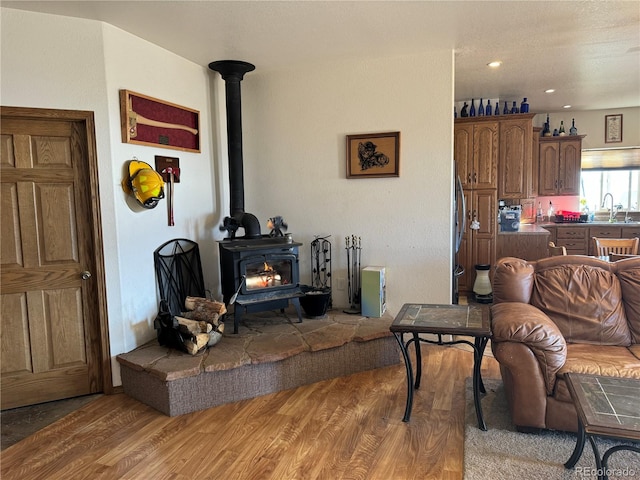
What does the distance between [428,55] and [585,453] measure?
10.3 feet

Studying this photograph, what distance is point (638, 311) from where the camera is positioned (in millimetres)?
2762

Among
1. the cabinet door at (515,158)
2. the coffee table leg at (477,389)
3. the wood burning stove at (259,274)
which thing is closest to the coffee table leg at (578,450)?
the coffee table leg at (477,389)

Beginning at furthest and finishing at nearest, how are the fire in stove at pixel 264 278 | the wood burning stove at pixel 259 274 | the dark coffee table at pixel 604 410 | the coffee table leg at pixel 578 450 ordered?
the fire in stove at pixel 264 278 → the wood burning stove at pixel 259 274 → the coffee table leg at pixel 578 450 → the dark coffee table at pixel 604 410

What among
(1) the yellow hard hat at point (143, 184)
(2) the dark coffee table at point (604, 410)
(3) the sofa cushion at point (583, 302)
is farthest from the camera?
(1) the yellow hard hat at point (143, 184)

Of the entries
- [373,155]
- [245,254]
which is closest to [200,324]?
[245,254]

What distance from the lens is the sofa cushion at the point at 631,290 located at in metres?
2.76

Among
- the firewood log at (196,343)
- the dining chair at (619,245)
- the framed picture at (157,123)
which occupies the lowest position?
the firewood log at (196,343)

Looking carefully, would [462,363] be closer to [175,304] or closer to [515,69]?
[175,304]

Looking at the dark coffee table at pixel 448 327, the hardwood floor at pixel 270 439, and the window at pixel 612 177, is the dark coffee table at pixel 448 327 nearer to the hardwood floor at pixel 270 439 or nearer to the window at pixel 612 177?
the hardwood floor at pixel 270 439

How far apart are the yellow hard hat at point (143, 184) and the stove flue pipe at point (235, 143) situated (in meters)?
0.84

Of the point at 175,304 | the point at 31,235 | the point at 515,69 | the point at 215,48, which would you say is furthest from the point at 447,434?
the point at 515,69

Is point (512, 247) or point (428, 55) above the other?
point (428, 55)

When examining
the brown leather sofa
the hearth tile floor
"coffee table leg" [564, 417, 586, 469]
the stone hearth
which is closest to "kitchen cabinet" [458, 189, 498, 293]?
the hearth tile floor

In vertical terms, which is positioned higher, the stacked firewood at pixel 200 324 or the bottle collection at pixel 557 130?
the bottle collection at pixel 557 130
